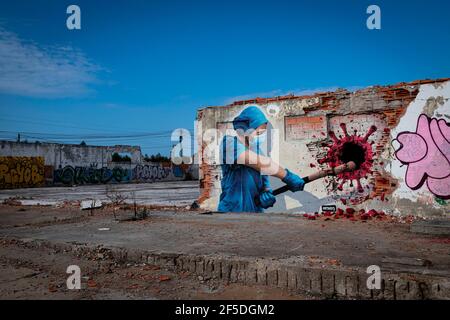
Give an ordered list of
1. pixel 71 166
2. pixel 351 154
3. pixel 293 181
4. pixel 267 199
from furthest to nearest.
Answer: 1. pixel 71 166
2. pixel 267 199
3. pixel 293 181
4. pixel 351 154

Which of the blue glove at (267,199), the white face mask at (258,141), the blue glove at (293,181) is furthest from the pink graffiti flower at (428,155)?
the white face mask at (258,141)

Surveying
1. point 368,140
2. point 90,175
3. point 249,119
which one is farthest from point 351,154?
point 90,175

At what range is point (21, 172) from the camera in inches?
1214

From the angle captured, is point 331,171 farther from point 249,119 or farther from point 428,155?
point 249,119

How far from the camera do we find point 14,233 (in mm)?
7977

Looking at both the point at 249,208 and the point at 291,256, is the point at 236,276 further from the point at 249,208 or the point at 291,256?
the point at 249,208

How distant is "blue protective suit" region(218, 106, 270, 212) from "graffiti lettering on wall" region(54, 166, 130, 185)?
2681 cm

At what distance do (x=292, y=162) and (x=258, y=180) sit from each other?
3.96 ft

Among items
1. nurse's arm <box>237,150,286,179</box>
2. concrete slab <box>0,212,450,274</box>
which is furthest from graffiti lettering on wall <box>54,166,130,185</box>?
nurse's arm <box>237,150,286,179</box>

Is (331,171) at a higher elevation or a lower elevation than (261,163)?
lower

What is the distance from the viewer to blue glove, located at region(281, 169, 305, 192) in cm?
1082

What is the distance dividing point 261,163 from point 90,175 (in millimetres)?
29035

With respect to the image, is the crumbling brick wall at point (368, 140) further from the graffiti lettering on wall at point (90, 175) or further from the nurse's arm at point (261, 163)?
the graffiti lettering on wall at point (90, 175)
